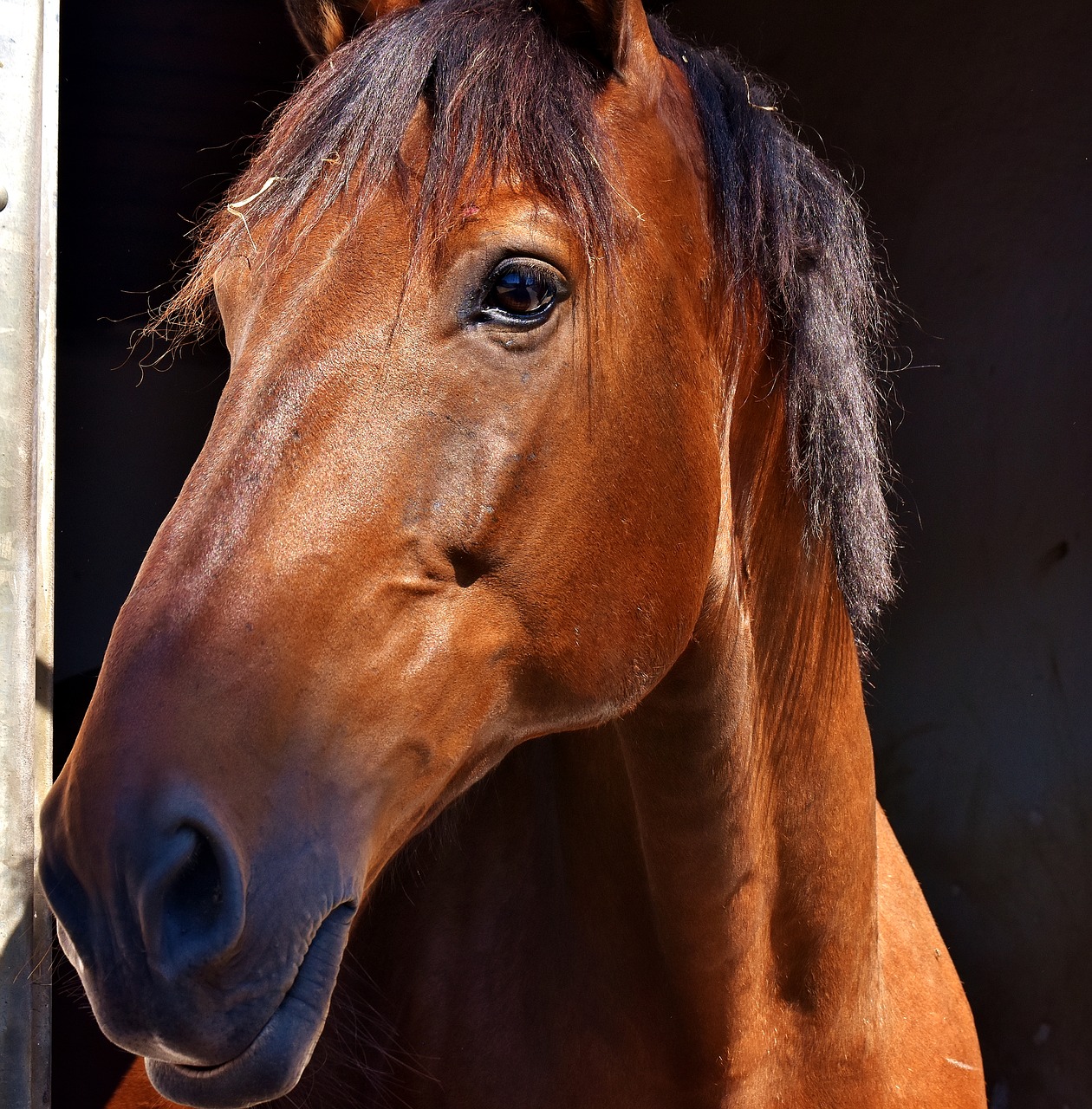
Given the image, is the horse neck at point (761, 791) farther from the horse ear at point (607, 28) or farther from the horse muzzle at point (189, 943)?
the horse muzzle at point (189, 943)

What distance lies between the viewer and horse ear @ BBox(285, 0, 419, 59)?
1631mm

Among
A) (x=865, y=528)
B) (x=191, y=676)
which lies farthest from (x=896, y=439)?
(x=191, y=676)

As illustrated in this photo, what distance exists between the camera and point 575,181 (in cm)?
126

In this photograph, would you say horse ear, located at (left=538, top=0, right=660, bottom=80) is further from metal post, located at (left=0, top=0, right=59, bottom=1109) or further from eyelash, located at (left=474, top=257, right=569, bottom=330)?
metal post, located at (left=0, top=0, right=59, bottom=1109)

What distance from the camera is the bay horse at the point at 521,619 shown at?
1.01 m

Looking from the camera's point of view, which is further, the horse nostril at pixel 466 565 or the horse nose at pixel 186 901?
the horse nostril at pixel 466 565

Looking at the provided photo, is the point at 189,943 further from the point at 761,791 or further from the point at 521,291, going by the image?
the point at 761,791

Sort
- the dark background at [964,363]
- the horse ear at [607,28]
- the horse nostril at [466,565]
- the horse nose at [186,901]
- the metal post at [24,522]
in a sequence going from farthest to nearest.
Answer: the dark background at [964,363], the metal post at [24,522], the horse ear at [607,28], the horse nostril at [466,565], the horse nose at [186,901]

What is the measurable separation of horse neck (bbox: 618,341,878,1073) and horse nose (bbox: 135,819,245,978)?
2.43 feet

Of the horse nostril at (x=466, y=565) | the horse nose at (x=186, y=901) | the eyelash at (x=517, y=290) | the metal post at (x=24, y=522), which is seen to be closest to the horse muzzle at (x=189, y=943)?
the horse nose at (x=186, y=901)

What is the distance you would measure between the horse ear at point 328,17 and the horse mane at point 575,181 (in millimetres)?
223

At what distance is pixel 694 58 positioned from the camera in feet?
5.18

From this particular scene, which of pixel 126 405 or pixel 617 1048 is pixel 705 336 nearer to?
pixel 617 1048

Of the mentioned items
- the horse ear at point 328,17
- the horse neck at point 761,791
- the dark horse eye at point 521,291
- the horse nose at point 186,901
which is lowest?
the horse nose at point 186,901
